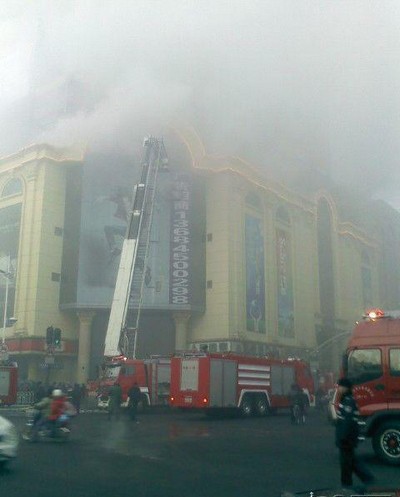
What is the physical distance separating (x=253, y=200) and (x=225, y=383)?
29.0 metres

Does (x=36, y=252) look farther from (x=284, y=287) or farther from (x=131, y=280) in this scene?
(x=284, y=287)

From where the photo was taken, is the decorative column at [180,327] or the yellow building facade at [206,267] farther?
the decorative column at [180,327]

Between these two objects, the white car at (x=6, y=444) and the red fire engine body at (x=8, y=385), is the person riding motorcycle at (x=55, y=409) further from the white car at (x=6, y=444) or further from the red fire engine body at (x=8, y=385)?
the red fire engine body at (x=8, y=385)

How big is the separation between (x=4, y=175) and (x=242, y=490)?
47.4 meters

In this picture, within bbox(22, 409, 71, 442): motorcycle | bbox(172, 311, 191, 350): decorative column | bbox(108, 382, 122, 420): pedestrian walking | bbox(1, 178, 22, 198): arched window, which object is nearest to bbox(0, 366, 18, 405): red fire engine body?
bbox(108, 382, 122, 420): pedestrian walking

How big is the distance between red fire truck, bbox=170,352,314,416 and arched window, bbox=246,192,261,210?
2496cm

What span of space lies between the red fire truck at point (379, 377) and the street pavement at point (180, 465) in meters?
0.60

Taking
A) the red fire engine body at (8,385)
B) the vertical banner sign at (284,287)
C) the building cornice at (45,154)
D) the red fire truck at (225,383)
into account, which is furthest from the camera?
the vertical banner sign at (284,287)

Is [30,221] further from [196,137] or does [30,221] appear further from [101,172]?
[196,137]

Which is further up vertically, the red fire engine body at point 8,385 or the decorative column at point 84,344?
the decorative column at point 84,344

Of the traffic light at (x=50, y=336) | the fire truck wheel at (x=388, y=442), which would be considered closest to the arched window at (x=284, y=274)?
the traffic light at (x=50, y=336)

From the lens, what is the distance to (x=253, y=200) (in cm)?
5359

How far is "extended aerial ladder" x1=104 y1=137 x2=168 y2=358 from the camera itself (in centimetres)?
3331

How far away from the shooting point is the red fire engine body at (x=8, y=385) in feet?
104
